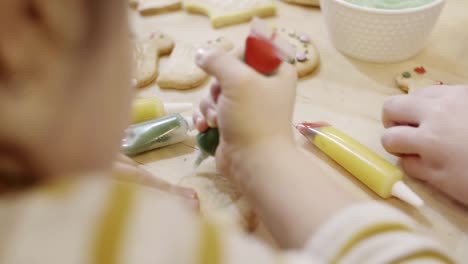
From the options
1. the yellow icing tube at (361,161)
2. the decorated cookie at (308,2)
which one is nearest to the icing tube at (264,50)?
the yellow icing tube at (361,161)

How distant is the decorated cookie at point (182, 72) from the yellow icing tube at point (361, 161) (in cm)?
15

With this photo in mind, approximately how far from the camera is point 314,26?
2.52 ft

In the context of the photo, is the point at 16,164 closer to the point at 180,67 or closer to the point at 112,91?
the point at 112,91

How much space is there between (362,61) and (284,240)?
0.34 metres

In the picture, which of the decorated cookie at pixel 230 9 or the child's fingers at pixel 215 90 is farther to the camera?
the decorated cookie at pixel 230 9

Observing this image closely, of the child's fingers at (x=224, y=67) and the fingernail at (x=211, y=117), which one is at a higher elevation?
the child's fingers at (x=224, y=67)

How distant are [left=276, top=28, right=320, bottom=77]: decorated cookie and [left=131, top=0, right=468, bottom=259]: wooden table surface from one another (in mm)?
13

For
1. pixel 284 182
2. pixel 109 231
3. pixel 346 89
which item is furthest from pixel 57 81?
pixel 346 89

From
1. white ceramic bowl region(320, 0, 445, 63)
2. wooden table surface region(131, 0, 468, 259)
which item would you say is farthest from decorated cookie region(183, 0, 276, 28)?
white ceramic bowl region(320, 0, 445, 63)

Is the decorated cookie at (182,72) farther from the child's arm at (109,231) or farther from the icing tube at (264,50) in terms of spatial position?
the child's arm at (109,231)

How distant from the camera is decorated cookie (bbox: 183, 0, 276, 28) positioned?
2.52ft

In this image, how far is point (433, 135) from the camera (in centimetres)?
51

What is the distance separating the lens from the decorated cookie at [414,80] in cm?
64

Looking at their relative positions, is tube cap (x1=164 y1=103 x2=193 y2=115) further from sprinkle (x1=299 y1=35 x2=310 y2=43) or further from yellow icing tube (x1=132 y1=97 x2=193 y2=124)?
→ sprinkle (x1=299 y1=35 x2=310 y2=43)
